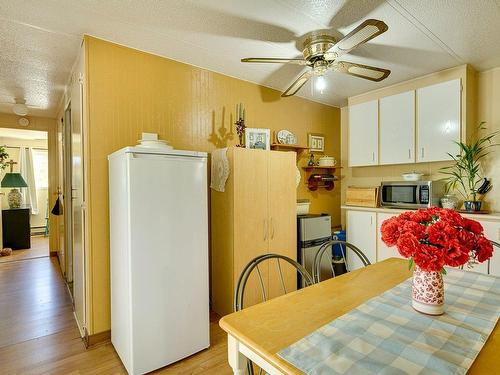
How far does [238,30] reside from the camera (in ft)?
6.78

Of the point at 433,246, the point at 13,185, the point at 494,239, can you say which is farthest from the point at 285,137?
the point at 13,185

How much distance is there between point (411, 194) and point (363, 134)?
1.02 metres

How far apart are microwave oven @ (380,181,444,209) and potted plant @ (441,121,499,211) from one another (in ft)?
0.57

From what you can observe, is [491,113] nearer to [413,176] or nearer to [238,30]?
[413,176]

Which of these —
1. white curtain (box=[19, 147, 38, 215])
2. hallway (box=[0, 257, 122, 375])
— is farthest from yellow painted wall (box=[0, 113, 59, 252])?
white curtain (box=[19, 147, 38, 215])

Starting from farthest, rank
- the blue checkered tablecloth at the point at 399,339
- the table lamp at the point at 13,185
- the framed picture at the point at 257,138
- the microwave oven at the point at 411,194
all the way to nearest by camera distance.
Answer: the table lamp at the point at 13,185 → the framed picture at the point at 257,138 → the microwave oven at the point at 411,194 → the blue checkered tablecloth at the point at 399,339

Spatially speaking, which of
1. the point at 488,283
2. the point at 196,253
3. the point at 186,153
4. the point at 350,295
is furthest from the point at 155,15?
the point at 488,283

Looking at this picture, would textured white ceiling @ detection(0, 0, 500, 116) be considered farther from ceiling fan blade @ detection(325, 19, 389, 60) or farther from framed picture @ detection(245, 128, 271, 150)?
framed picture @ detection(245, 128, 271, 150)

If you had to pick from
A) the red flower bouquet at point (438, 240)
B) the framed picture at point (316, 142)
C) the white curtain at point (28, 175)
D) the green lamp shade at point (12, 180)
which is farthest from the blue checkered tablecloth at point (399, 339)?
the white curtain at point (28, 175)

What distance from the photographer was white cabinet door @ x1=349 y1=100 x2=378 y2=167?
3.52m

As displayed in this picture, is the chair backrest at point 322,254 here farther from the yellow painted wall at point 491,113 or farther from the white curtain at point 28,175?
the white curtain at point 28,175

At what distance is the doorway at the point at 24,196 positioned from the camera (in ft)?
17.2

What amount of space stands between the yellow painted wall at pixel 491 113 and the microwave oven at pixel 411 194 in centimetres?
44

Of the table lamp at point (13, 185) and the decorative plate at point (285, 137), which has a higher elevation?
the decorative plate at point (285, 137)
